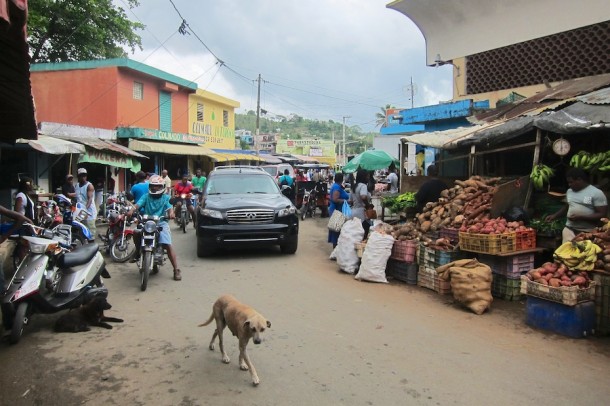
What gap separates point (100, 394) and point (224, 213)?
557cm

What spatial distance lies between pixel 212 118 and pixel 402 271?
1050 inches

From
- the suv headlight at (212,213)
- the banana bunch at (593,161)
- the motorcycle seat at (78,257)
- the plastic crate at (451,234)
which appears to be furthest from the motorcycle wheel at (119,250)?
the banana bunch at (593,161)

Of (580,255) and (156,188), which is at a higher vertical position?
(156,188)

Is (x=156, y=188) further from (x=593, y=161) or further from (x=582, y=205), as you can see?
(x=593, y=161)

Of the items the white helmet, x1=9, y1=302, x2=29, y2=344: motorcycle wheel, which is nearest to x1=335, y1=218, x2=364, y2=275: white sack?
the white helmet

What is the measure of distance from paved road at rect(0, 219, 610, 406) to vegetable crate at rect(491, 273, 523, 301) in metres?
0.17

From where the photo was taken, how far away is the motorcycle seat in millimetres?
5246

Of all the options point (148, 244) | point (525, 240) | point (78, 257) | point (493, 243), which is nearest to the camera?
point (78, 257)


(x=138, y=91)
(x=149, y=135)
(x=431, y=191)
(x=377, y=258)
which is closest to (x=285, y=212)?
(x=377, y=258)

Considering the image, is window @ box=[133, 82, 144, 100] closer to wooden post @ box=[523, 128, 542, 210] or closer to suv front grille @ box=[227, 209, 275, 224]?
suv front grille @ box=[227, 209, 275, 224]

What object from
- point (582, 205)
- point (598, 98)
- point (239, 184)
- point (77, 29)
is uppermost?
point (77, 29)

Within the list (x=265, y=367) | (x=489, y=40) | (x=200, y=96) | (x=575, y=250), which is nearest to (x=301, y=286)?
(x=265, y=367)

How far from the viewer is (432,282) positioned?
7164 mm

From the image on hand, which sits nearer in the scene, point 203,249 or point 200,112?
point 203,249
